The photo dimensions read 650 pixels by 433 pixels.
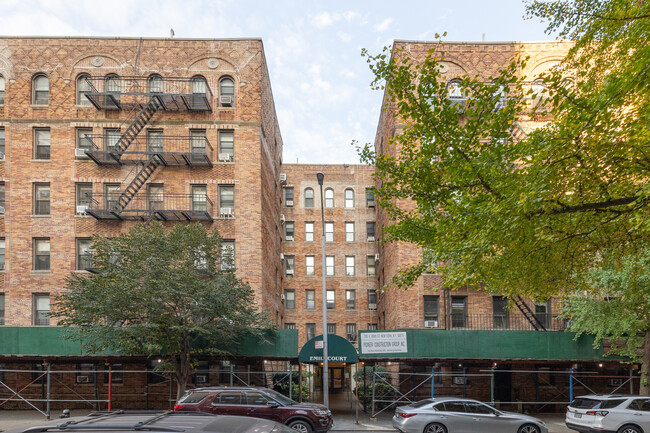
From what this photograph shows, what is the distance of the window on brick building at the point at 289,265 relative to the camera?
3928 centimetres

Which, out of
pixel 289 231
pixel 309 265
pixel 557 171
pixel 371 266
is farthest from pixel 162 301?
pixel 371 266

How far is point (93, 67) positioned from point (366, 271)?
24724 millimetres

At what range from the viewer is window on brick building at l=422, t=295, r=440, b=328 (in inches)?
989

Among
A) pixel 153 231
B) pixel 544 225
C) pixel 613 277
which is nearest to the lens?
pixel 544 225

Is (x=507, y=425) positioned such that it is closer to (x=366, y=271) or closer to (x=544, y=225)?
(x=544, y=225)

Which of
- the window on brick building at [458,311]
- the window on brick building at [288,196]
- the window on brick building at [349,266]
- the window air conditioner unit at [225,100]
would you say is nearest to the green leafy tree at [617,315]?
the window on brick building at [458,311]

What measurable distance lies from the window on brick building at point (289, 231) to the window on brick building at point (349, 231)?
4627mm

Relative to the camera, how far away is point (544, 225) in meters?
10.5

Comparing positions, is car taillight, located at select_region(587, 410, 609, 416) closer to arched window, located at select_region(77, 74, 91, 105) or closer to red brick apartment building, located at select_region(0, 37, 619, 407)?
red brick apartment building, located at select_region(0, 37, 619, 407)

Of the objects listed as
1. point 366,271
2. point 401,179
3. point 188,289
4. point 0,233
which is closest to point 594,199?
point 401,179

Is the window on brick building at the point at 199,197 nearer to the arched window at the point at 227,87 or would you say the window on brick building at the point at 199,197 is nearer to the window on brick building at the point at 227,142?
the window on brick building at the point at 227,142

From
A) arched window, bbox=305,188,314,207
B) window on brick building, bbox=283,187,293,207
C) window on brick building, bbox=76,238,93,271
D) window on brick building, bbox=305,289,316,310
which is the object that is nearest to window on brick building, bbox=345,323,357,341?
window on brick building, bbox=305,289,316,310

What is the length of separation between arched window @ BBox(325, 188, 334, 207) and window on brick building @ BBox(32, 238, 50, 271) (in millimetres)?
22109

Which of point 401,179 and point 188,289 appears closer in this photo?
point 401,179
